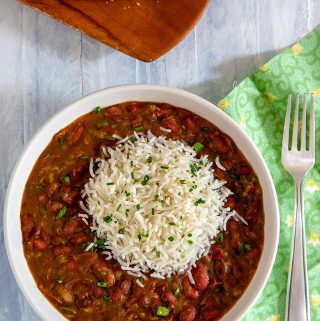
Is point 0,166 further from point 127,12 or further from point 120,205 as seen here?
point 127,12

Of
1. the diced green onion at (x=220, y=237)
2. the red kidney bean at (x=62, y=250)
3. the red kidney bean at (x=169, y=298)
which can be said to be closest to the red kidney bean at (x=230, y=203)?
the diced green onion at (x=220, y=237)

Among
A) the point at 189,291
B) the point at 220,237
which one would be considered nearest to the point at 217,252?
the point at 220,237

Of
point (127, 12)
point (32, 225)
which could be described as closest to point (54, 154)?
point (32, 225)

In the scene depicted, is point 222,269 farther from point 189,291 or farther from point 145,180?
point 145,180

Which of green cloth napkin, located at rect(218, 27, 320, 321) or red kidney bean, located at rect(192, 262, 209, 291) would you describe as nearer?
red kidney bean, located at rect(192, 262, 209, 291)

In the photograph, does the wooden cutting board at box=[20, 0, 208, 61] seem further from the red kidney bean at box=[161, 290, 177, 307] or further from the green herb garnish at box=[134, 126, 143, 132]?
the red kidney bean at box=[161, 290, 177, 307]

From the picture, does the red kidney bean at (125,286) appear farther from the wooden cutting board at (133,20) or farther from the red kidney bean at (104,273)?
the wooden cutting board at (133,20)

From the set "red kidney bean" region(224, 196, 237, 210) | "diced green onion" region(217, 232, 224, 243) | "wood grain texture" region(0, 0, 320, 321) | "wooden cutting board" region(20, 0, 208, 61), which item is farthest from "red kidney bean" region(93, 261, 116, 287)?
"wooden cutting board" region(20, 0, 208, 61)
